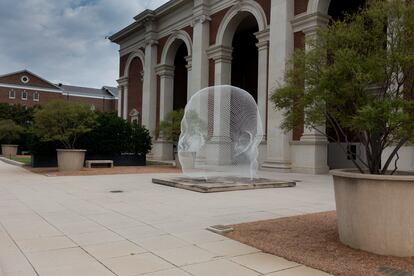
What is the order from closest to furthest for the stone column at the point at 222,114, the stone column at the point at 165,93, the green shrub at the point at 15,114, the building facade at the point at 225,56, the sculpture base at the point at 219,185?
the sculpture base at the point at 219,185, the stone column at the point at 222,114, the building facade at the point at 225,56, the stone column at the point at 165,93, the green shrub at the point at 15,114

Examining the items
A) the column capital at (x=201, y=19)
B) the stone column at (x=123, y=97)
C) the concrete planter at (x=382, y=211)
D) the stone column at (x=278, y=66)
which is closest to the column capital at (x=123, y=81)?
the stone column at (x=123, y=97)

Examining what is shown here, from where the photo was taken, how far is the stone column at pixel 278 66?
65.1 ft

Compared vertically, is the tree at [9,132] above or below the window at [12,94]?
below

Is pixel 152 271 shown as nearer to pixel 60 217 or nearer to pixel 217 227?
pixel 217 227

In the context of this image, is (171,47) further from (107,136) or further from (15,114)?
(15,114)

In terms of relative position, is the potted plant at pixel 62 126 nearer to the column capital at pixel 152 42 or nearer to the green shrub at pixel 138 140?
the green shrub at pixel 138 140

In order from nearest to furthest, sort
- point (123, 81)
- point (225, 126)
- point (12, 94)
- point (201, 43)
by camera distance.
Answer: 1. point (225, 126)
2. point (201, 43)
3. point (123, 81)
4. point (12, 94)

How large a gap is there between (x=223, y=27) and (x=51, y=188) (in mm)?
16660

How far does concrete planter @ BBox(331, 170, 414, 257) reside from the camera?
4.66 metres

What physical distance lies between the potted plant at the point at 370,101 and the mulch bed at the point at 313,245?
0.23 m

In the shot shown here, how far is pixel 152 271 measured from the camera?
430 cm

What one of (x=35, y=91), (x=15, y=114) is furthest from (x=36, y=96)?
(x=15, y=114)

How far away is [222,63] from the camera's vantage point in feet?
83.5

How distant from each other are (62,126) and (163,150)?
13072 mm
